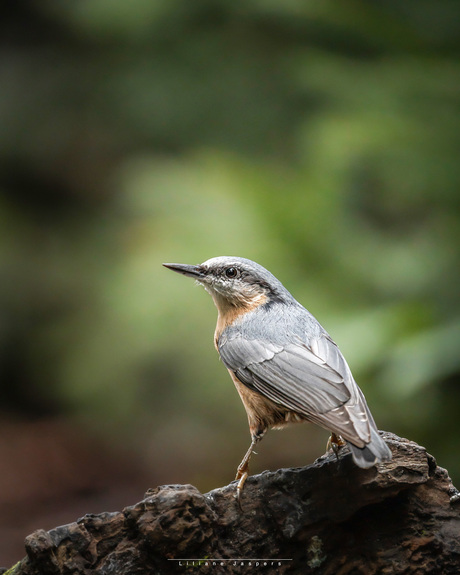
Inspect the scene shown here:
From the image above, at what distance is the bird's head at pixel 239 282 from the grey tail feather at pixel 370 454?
3.71 feet

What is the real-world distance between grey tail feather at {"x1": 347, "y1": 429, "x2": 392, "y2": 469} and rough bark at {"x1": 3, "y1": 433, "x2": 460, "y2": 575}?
0.19 meters

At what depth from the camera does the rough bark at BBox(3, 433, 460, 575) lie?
2.35 meters

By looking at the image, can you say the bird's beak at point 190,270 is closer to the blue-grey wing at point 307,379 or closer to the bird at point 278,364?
the bird at point 278,364

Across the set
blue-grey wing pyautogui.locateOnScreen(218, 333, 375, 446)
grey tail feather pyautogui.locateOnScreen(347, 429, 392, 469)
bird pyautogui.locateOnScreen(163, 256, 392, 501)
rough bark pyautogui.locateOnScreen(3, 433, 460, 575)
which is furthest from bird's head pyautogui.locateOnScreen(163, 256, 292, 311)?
grey tail feather pyautogui.locateOnScreen(347, 429, 392, 469)

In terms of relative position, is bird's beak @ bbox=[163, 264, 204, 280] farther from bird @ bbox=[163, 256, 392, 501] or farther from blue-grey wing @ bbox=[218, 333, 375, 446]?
blue-grey wing @ bbox=[218, 333, 375, 446]

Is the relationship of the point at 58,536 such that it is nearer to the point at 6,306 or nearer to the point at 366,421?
the point at 366,421

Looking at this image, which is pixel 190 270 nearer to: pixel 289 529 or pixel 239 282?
pixel 239 282

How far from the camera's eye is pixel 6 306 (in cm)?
568

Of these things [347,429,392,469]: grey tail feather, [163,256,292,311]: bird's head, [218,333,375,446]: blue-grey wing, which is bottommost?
[347,429,392,469]: grey tail feather

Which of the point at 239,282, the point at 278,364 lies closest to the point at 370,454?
the point at 278,364

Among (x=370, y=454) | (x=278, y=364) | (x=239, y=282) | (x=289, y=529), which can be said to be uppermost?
(x=239, y=282)

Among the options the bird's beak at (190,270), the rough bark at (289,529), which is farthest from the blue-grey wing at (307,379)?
the bird's beak at (190,270)

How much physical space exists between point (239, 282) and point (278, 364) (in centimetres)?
64

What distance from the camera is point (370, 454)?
2.28m
